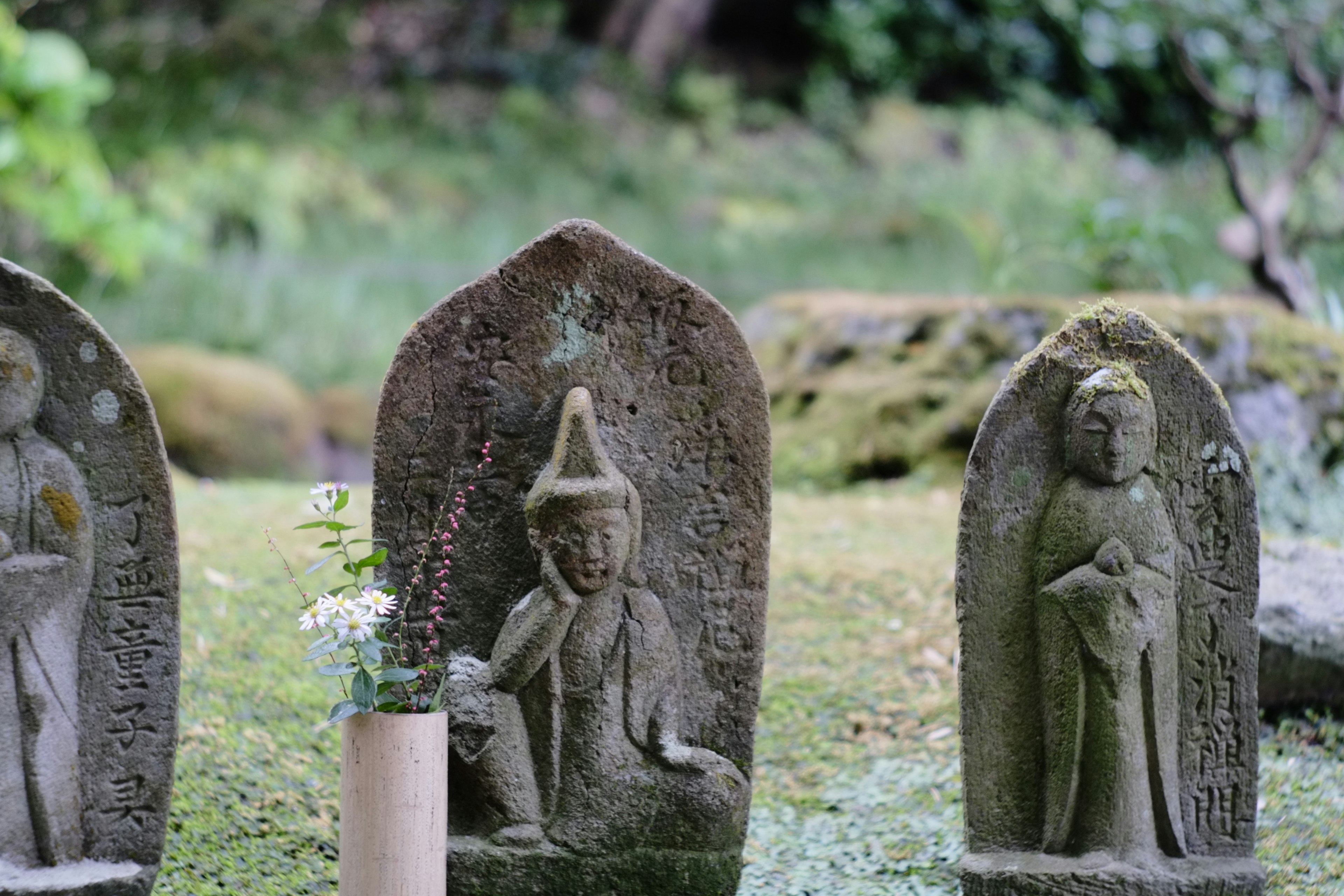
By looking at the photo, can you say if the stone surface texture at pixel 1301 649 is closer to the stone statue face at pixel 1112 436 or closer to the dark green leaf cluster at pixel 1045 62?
the stone statue face at pixel 1112 436

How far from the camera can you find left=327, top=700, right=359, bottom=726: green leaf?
3.12 meters

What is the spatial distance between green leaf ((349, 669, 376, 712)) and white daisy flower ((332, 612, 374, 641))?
88mm

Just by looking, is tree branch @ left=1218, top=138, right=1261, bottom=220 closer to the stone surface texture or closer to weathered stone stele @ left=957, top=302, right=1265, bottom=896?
the stone surface texture

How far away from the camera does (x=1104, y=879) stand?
335 centimetres

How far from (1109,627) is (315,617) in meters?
2.00

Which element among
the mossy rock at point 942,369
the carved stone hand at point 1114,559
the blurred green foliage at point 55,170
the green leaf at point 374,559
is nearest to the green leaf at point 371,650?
the green leaf at point 374,559

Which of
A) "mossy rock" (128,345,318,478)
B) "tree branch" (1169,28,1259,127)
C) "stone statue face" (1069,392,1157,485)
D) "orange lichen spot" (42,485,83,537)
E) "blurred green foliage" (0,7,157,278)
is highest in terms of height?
"tree branch" (1169,28,1259,127)

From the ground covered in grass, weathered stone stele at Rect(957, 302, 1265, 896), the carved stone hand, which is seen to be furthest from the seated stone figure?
the carved stone hand

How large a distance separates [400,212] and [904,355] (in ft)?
21.9

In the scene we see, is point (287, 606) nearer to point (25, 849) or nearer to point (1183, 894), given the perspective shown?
point (25, 849)

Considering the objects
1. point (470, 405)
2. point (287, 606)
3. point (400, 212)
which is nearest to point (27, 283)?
point (470, 405)

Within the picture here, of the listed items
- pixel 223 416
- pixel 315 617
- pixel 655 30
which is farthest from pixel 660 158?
pixel 315 617

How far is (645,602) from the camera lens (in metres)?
3.56

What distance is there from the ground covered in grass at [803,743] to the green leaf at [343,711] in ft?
2.60
